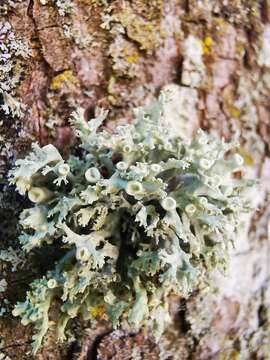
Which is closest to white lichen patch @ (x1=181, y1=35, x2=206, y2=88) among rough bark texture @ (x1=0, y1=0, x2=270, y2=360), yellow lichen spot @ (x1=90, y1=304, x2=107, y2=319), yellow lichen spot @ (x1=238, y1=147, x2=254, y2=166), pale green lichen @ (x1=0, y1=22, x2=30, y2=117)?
rough bark texture @ (x1=0, y1=0, x2=270, y2=360)

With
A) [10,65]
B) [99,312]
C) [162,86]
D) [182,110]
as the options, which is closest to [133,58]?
[162,86]

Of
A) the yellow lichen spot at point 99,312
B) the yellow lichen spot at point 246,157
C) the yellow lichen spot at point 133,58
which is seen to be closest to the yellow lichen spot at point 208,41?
the yellow lichen spot at point 133,58

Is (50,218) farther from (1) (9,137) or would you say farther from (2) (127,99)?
(2) (127,99)

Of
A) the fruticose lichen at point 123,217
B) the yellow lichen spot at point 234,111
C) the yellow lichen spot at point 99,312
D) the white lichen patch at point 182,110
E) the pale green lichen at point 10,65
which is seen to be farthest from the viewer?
the yellow lichen spot at point 234,111

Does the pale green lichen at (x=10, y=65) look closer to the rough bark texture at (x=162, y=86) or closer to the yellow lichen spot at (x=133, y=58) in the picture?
the rough bark texture at (x=162, y=86)

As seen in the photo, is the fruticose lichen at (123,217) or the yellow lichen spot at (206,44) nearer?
the fruticose lichen at (123,217)

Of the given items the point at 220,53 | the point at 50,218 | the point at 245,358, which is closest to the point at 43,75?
the point at 50,218

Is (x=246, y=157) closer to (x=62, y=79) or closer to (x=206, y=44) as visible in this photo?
(x=206, y=44)
